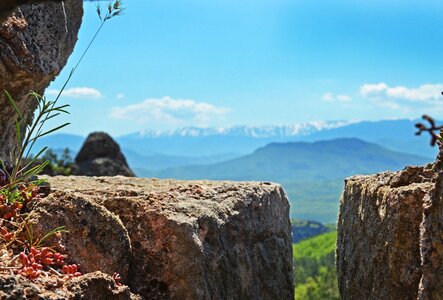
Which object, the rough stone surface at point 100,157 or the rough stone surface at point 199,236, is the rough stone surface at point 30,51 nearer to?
the rough stone surface at point 199,236

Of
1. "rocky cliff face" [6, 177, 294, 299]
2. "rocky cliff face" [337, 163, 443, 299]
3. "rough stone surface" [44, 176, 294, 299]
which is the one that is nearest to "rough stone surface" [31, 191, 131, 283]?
"rocky cliff face" [6, 177, 294, 299]

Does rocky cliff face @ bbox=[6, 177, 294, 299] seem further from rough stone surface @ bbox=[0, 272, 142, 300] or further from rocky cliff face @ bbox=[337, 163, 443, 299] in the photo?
rocky cliff face @ bbox=[337, 163, 443, 299]

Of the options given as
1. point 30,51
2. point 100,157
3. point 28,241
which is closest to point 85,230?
point 28,241

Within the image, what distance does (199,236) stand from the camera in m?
5.45

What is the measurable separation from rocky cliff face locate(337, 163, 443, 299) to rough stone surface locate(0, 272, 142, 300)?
2.23 m

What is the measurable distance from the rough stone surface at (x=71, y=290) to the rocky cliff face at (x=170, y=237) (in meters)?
0.01

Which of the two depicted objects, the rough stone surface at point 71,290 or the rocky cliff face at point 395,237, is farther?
the rocky cliff face at point 395,237

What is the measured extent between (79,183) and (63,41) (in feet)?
5.83

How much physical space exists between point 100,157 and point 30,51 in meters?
25.7

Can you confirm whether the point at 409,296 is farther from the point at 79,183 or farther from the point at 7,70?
the point at 7,70

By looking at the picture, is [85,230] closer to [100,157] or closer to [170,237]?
[170,237]

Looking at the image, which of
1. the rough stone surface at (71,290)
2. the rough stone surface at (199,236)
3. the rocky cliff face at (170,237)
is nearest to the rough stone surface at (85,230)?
the rocky cliff face at (170,237)

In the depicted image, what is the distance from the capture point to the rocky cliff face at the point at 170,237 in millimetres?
4922

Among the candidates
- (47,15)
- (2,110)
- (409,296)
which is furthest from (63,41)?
(409,296)
